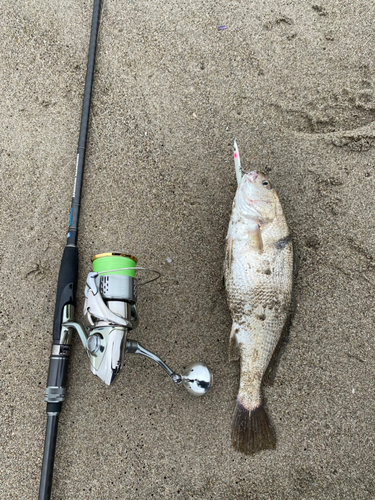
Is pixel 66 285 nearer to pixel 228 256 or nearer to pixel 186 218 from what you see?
pixel 186 218

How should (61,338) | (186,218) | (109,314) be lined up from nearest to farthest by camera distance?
(109,314), (61,338), (186,218)

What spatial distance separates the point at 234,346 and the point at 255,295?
0.96 ft

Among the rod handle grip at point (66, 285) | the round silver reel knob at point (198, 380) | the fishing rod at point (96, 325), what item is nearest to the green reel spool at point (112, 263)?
the fishing rod at point (96, 325)

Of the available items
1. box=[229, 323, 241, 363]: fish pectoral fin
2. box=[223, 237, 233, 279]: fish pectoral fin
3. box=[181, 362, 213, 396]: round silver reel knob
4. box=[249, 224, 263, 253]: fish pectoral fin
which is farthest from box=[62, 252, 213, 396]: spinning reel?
box=[249, 224, 263, 253]: fish pectoral fin

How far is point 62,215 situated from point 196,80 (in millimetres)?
1109

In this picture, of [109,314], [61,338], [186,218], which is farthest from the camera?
[186,218]

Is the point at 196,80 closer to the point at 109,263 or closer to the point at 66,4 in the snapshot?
the point at 66,4

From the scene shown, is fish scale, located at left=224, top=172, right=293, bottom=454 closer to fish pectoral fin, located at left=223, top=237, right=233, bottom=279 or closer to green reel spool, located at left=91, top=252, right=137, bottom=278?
fish pectoral fin, located at left=223, top=237, right=233, bottom=279

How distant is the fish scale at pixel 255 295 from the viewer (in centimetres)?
169

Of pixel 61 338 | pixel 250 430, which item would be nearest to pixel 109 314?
pixel 61 338

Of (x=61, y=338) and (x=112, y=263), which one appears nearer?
(x=112, y=263)

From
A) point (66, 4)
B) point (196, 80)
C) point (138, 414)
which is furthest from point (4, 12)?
point (138, 414)

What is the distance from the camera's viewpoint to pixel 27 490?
1724 millimetres

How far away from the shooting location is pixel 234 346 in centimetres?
176
